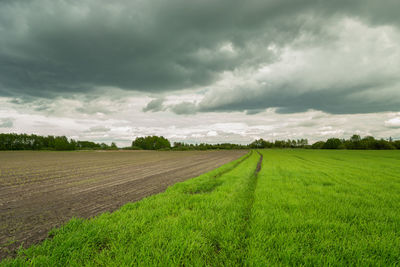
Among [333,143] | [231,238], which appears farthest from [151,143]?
[231,238]

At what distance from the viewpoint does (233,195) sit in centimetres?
748

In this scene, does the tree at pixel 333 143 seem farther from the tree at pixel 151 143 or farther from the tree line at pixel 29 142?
the tree line at pixel 29 142

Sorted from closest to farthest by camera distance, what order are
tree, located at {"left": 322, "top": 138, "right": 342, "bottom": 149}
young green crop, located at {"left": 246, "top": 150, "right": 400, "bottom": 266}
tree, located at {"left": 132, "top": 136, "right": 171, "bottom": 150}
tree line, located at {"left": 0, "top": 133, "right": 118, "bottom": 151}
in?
1. young green crop, located at {"left": 246, "top": 150, "right": 400, "bottom": 266}
2. tree line, located at {"left": 0, "top": 133, "right": 118, "bottom": 151}
3. tree, located at {"left": 322, "top": 138, "right": 342, "bottom": 149}
4. tree, located at {"left": 132, "top": 136, "right": 171, "bottom": 150}

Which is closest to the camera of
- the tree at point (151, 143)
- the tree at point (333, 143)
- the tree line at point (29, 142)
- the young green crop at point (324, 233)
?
the young green crop at point (324, 233)

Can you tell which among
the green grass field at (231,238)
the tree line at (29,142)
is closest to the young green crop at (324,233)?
the green grass field at (231,238)

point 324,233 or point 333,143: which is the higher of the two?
point 333,143

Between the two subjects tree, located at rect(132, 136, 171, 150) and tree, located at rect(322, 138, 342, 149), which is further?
tree, located at rect(132, 136, 171, 150)

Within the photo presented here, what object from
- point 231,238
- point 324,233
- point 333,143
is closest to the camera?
point 231,238

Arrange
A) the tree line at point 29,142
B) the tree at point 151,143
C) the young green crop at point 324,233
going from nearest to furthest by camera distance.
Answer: the young green crop at point 324,233, the tree line at point 29,142, the tree at point 151,143

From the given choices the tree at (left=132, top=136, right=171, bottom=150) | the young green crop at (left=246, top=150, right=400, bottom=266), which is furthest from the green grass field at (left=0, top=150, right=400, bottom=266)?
the tree at (left=132, top=136, right=171, bottom=150)

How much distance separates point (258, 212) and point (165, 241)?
3029mm

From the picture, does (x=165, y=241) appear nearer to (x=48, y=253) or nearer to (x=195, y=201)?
(x=48, y=253)

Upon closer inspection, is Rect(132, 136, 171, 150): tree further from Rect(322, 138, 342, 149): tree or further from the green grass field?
the green grass field

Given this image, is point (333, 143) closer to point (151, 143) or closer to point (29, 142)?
point (151, 143)
